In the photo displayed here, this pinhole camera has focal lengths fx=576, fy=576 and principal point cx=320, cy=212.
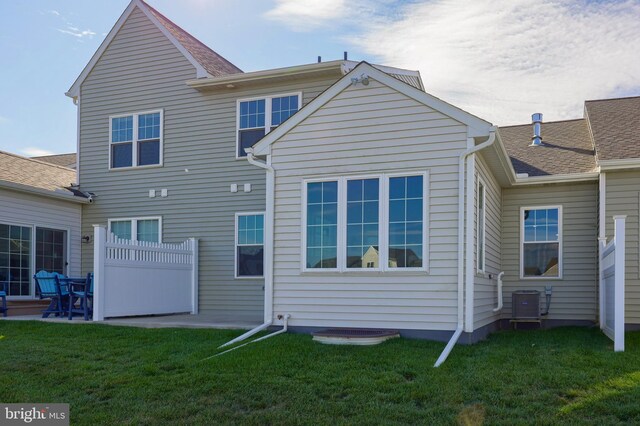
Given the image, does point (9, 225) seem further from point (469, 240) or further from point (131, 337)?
point (469, 240)

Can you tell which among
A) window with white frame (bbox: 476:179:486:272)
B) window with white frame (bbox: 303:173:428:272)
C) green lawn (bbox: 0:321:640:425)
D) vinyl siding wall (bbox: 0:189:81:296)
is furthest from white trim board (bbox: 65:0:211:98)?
green lawn (bbox: 0:321:640:425)

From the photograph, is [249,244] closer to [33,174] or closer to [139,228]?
[139,228]

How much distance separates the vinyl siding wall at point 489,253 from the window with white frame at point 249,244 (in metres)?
4.77

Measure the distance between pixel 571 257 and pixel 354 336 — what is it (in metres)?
5.42

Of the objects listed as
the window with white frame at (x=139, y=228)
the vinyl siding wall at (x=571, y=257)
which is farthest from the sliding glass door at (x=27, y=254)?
the vinyl siding wall at (x=571, y=257)

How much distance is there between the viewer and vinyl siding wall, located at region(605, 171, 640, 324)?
32.1 feet

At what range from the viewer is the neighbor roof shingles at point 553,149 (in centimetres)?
1112

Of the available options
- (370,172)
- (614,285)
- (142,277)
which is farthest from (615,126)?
(142,277)

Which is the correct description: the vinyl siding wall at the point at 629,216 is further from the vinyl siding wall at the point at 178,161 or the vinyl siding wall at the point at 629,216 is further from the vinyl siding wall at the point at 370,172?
the vinyl siding wall at the point at 178,161

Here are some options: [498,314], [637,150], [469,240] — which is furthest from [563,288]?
[469,240]

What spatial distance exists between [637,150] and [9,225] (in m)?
12.4

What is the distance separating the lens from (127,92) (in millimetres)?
13742

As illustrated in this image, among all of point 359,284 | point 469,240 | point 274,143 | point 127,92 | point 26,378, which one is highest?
point 127,92

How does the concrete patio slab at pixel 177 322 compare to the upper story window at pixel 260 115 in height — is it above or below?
below
